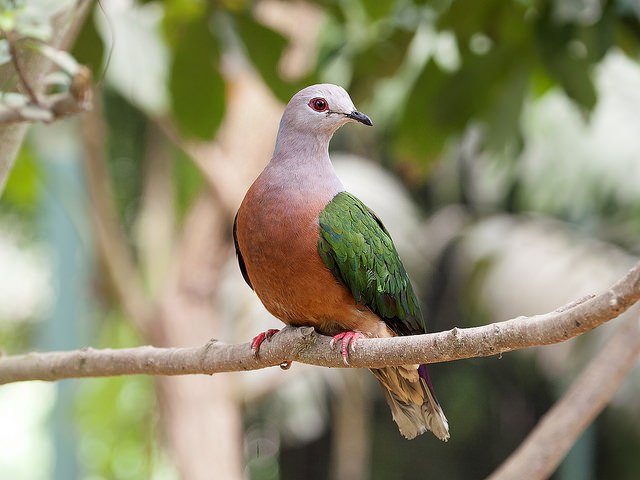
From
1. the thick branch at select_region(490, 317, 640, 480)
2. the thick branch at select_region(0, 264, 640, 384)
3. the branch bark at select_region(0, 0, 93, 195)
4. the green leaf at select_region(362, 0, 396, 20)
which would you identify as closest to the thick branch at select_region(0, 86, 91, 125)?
the branch bark at select_region(0, 0, 93, 195)

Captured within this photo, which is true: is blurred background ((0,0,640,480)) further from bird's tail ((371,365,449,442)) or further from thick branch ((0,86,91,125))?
bird's tail ((371,365,449,442))

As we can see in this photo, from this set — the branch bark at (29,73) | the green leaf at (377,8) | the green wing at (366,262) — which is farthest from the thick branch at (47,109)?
the green leaf at (377,8)

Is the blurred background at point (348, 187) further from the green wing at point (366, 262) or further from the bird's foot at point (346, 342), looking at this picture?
the bird's foot at point (346, 342)

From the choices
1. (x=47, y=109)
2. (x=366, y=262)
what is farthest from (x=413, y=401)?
(x=47, y=109)

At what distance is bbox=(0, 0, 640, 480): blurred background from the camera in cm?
344

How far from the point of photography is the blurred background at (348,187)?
11.3 feet

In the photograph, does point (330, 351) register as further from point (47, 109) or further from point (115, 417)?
point (115, 417)

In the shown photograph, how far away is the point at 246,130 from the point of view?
27.3ft

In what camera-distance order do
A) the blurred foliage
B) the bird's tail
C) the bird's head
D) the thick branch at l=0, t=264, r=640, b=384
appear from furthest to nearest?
the blurred foliage
the bird's tail
the bird's head
the thick branch at l=0, t=264, r=640, b=384

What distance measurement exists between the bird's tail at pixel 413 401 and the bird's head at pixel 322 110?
730 millimetres

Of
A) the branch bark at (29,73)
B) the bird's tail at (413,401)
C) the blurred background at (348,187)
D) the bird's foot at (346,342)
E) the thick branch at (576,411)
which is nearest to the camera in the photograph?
the bird's foot at (346,342)

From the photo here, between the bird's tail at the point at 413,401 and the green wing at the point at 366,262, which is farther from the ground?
the green wing at the point at 366,262

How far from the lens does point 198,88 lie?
10.9 ft

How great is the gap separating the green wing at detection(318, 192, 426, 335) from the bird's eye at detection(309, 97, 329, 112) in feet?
0.79
